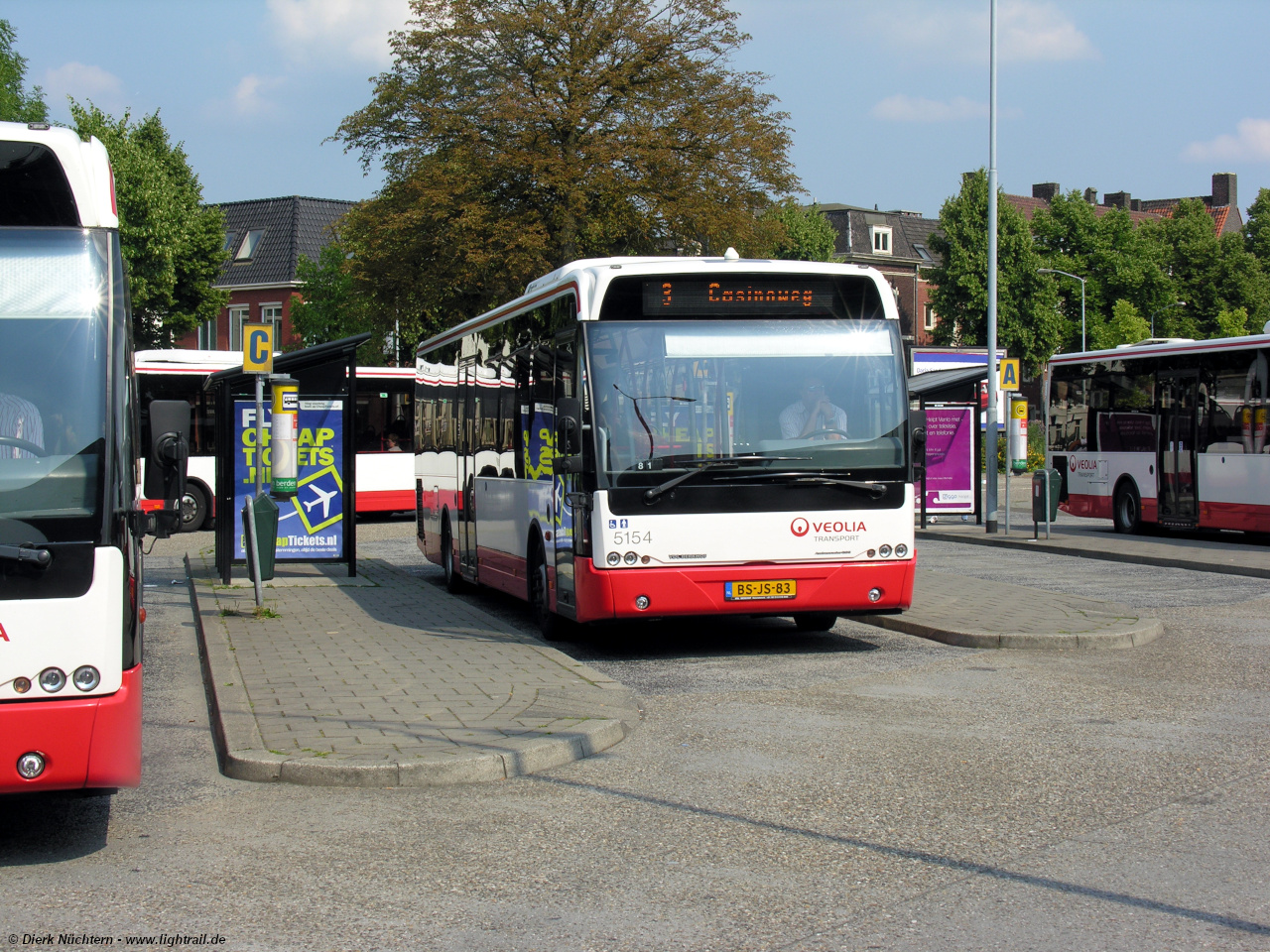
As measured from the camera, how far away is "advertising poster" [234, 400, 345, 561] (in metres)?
16.4

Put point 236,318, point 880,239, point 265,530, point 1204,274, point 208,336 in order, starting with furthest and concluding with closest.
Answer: point 880,239, point 1204,274, point 208,336, point 236,318, point 265,530

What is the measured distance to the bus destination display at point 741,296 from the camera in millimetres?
10477

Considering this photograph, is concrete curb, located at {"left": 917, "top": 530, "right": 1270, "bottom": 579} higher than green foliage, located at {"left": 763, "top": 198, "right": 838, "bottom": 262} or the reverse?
the reverse

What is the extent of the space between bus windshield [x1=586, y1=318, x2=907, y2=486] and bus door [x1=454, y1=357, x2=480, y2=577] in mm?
4116

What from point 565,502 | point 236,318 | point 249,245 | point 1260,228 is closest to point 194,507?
point 565,502

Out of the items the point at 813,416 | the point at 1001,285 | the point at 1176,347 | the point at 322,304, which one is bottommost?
the point at 813,416

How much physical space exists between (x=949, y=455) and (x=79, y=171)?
20951 mm

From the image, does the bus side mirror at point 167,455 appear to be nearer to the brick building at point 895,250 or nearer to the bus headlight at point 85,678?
the bus headlight at point 85,678

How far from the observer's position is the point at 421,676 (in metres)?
9.24

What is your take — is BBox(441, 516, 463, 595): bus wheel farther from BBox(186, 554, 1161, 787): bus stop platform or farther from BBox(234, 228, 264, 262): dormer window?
BBox(234, 228, 264, 262): dormer window

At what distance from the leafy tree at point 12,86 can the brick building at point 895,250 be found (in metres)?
51.9

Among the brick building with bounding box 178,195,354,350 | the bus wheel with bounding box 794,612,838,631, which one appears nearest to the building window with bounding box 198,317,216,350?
the brick building with bounding box 178,195,354,350

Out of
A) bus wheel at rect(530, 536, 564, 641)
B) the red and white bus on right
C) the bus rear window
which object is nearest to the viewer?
the bus rear window

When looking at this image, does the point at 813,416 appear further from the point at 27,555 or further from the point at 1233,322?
the point at 1233,322
